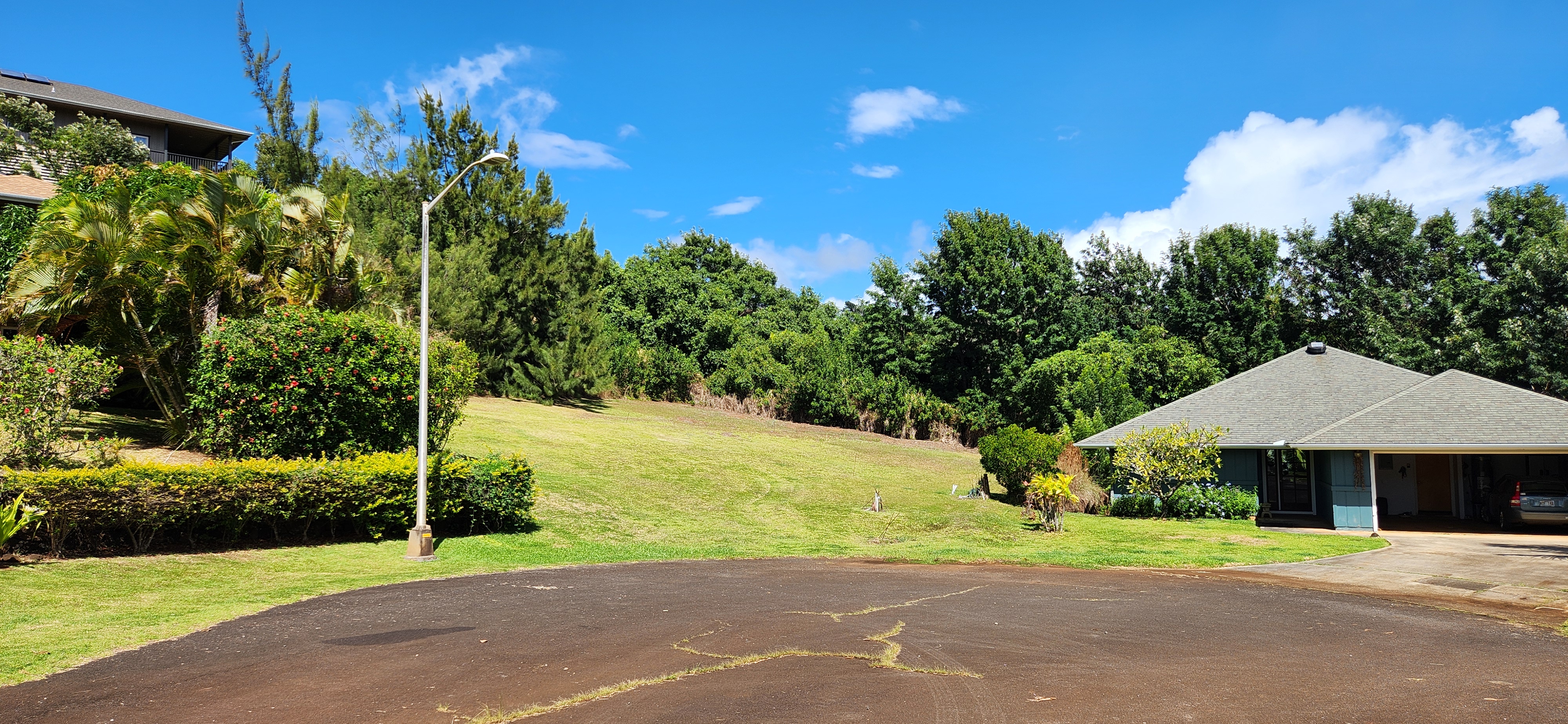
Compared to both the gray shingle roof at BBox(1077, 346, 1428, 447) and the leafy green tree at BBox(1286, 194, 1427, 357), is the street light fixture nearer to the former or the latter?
the gray shingle roof at BBox(1077, 346, 1428, 447)

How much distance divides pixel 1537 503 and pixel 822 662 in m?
21.9

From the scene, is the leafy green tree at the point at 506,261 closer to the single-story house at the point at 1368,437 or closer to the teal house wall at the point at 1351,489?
the single-story house at the point at 1368,437

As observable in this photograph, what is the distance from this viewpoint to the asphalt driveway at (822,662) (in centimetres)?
622

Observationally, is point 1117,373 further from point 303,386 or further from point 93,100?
point 93,100

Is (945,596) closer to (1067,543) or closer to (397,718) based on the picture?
(397,718)

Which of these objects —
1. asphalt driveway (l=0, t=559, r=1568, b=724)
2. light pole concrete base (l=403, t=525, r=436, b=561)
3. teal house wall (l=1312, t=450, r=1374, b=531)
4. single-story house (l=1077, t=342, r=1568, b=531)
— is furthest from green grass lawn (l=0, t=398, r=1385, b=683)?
single-story house (l=1077, t=342, r=1568, b=531)

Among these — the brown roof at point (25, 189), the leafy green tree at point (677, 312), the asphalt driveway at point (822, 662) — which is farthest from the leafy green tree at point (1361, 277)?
the brown roof at point (25, 189)

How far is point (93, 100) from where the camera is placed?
34.8 meters

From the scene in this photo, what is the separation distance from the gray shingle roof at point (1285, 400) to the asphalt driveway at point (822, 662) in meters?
14.1

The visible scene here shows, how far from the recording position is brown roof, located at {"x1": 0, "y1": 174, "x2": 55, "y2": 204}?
24.6 m

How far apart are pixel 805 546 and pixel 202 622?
12.0 meters

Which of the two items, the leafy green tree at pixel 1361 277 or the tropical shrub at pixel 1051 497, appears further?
the leafy green tree at pixel 1361 277

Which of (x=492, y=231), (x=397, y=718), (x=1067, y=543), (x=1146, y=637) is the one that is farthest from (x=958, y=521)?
(x=492, y=231)

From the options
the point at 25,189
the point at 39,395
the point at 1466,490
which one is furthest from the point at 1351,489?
the point at 25,189
